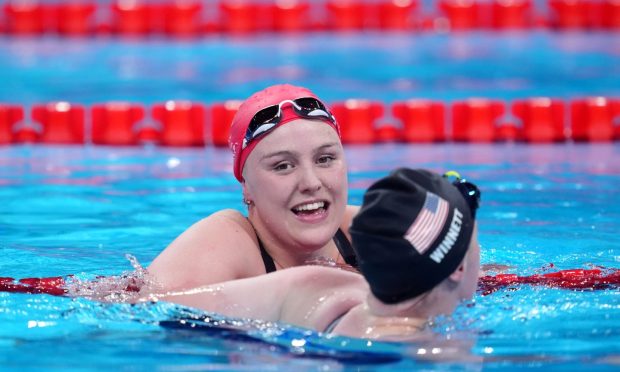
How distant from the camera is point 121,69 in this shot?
42.3 ft

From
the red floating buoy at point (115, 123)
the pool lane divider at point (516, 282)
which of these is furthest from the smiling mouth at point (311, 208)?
the red floating buoy at point (115, 123)

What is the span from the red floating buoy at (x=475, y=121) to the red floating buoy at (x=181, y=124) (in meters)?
2.29

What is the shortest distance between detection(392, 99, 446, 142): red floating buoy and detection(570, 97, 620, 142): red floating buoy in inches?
46.2

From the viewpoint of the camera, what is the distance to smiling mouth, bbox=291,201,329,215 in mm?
3848

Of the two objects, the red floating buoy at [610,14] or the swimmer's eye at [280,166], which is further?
the red floating buoy at [610,14]

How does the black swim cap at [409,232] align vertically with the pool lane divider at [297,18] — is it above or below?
below

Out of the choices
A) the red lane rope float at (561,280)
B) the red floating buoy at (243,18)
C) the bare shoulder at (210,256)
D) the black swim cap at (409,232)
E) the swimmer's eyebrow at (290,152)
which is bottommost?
the red lane rope float at (561,280)

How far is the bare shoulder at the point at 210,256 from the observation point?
3746 millimetres

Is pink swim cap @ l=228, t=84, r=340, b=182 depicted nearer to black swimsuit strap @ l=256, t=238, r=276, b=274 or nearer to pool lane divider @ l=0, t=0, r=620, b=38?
black swimsuit strap @ l=256, t=238, r=276, b=274

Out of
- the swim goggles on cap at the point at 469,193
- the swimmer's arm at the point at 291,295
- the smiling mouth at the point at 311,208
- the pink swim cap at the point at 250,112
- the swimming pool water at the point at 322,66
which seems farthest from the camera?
the swimming pool water at the point at 322,66

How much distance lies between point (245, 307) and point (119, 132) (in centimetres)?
644

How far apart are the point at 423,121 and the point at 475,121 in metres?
0.47

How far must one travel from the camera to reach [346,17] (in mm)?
14898

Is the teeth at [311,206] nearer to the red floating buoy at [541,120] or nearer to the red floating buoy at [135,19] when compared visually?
the red floating buoy at [541,120]
